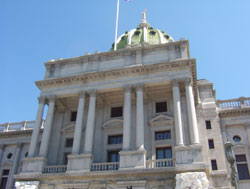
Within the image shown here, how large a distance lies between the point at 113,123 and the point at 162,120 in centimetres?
578

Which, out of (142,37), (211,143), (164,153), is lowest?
(164,153)

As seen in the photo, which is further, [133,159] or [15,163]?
[15,163]

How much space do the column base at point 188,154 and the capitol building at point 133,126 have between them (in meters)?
0.09

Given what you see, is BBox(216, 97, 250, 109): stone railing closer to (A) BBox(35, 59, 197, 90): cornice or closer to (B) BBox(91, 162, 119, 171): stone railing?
(A) BBox(35, 59, 197, 90): cornice

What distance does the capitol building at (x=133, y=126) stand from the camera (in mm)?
26266

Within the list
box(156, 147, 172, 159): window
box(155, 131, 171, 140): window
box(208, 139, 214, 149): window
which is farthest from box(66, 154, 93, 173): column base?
box(208, 139, 214, 149): window

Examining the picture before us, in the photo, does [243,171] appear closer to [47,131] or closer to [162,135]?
[162,135]

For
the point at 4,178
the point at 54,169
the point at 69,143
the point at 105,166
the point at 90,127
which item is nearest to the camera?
the point at 105,166

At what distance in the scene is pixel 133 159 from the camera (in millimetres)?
26516

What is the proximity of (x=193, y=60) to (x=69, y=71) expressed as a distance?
1512cm

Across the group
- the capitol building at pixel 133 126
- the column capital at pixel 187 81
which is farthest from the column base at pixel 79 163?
the column capital at pixel 187 81

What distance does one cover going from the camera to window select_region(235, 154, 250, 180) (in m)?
32.2

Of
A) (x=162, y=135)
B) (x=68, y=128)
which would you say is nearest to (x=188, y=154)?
(x=162, y=135)

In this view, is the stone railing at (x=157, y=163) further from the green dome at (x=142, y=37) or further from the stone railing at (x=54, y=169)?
the green dome at (x=142, y=37)
